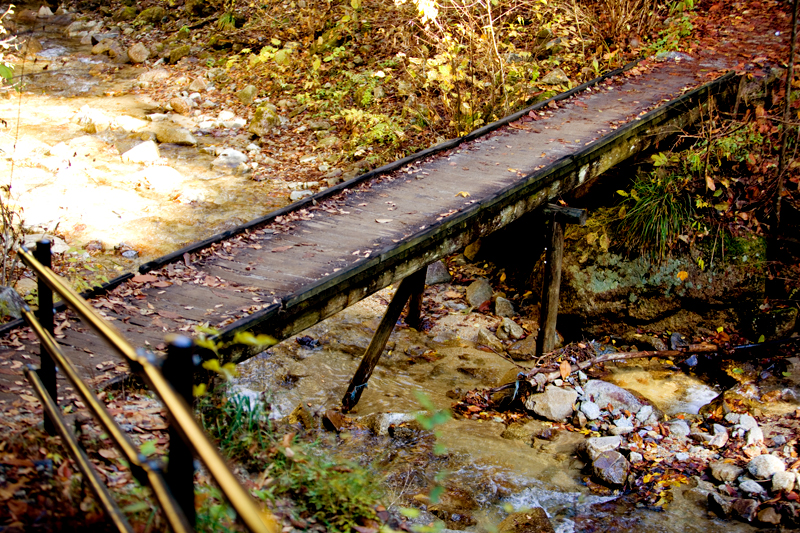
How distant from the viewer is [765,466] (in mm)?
4660

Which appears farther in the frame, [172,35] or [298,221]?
[172,35]

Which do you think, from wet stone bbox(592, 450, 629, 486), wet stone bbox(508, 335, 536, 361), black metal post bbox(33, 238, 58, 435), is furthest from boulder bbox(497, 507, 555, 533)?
black metal post bbox(33, 238, 58, 435)

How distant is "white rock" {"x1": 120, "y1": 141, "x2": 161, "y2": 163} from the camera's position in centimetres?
965

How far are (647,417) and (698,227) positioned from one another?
257cm

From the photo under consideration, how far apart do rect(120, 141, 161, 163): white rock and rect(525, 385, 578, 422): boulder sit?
7.20 m

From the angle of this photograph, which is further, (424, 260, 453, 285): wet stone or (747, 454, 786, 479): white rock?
(424, 260, 453, 285): wet stone

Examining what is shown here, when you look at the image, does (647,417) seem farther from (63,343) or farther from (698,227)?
(63,343)

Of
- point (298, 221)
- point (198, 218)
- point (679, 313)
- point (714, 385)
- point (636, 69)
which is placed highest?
point (636, 69)

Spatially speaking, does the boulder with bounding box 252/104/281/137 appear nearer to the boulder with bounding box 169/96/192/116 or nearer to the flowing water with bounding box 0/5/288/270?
the flowing water with bounding box 0/5/288/270

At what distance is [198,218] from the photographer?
8.50 m

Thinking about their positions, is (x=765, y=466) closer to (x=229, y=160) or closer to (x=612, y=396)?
(x=612, y=396)

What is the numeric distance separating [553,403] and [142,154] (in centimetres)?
748

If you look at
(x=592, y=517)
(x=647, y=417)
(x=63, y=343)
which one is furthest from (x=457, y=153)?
(x=63, y=343)

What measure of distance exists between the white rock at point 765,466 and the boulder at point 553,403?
1560mm
